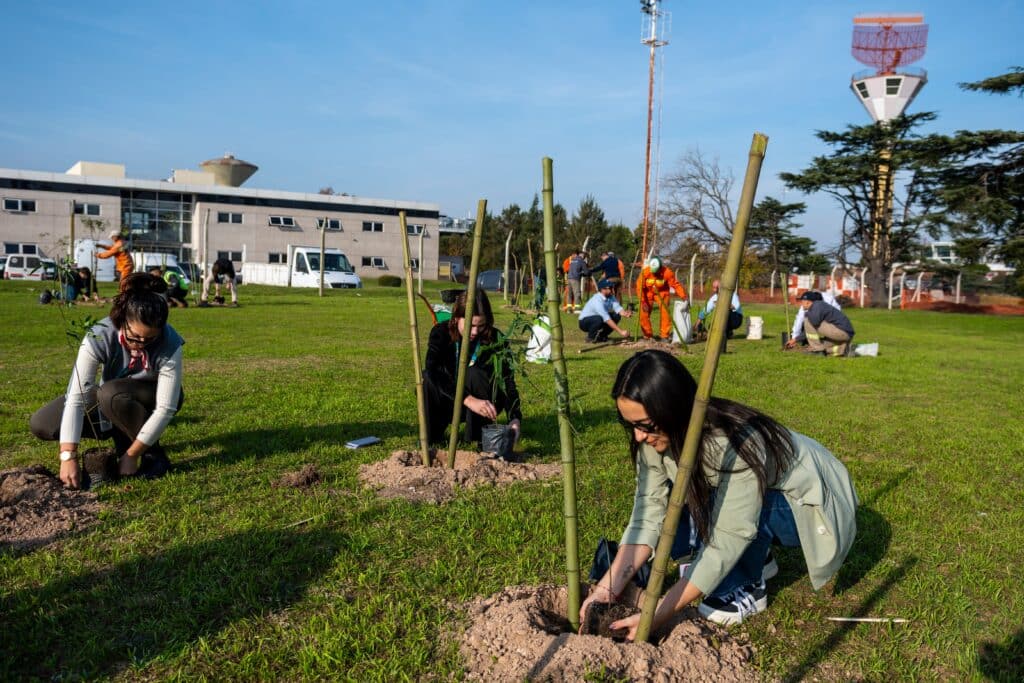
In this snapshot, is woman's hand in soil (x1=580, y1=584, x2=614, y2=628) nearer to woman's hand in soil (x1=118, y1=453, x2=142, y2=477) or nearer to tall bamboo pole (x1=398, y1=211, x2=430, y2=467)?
tall bamboo pole (x1=398, y1=211, x2=430, y2=467)

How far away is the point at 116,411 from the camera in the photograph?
4.24 meters

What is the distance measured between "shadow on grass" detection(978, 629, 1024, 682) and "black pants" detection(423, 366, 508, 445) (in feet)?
9.36

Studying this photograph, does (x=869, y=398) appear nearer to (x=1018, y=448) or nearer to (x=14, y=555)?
(x=1018, y=448)

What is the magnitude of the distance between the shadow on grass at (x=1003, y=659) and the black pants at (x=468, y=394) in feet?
9.36

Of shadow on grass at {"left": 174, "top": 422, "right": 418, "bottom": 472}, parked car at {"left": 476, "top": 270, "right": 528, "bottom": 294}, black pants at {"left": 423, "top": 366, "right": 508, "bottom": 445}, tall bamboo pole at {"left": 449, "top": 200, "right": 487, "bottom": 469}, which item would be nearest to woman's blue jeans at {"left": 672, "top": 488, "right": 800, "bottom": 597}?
tall bamboo pole at {"left": 449, "top": 200, "right": 487, "bottom": 469}

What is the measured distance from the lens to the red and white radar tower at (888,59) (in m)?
44.2

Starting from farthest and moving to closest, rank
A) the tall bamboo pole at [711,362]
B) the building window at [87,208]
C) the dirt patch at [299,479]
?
the building window at [87,208] → the dirt patch at [299,479] → the tall bamboo pole at [711,362]

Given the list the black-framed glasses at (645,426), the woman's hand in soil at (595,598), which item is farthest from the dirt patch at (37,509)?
the black-framed glasses at (645,426)

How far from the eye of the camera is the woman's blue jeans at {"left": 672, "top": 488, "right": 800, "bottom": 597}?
294 cm

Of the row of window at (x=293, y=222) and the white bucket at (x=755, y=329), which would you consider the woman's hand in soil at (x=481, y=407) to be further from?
the row of window at (x=293, y=222)

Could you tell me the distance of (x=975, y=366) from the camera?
11828 millimetres

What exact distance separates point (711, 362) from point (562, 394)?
598mm

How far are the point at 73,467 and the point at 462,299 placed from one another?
2.26 meters

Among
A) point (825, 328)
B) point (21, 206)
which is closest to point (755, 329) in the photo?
point (825, 328)
